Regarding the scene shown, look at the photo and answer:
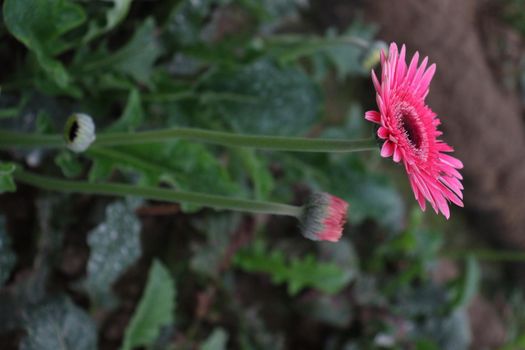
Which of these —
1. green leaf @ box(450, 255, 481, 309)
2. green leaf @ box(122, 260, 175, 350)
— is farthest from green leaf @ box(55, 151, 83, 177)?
green leaf @ box(450, 255, 481, 309)

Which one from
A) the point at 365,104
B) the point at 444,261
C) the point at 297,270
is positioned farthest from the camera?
the point at 444,261

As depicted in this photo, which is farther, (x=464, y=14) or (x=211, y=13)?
(x=464, y=14)

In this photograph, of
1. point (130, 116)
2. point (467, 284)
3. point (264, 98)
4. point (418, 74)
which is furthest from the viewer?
point (467, 284)

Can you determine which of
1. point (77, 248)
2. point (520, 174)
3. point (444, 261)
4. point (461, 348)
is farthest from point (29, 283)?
point (520, 174)

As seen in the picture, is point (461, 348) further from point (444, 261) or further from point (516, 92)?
point (516, 92)

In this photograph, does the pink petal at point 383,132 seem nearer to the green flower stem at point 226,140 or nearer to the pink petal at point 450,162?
the green flower stem at point 226,140

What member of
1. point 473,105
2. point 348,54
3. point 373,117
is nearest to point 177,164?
point 373,117

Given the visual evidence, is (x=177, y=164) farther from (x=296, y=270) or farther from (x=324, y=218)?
(x=296, y=270)

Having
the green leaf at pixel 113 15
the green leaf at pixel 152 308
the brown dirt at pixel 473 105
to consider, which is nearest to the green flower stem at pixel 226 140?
the green leaf at pixel 113 15
